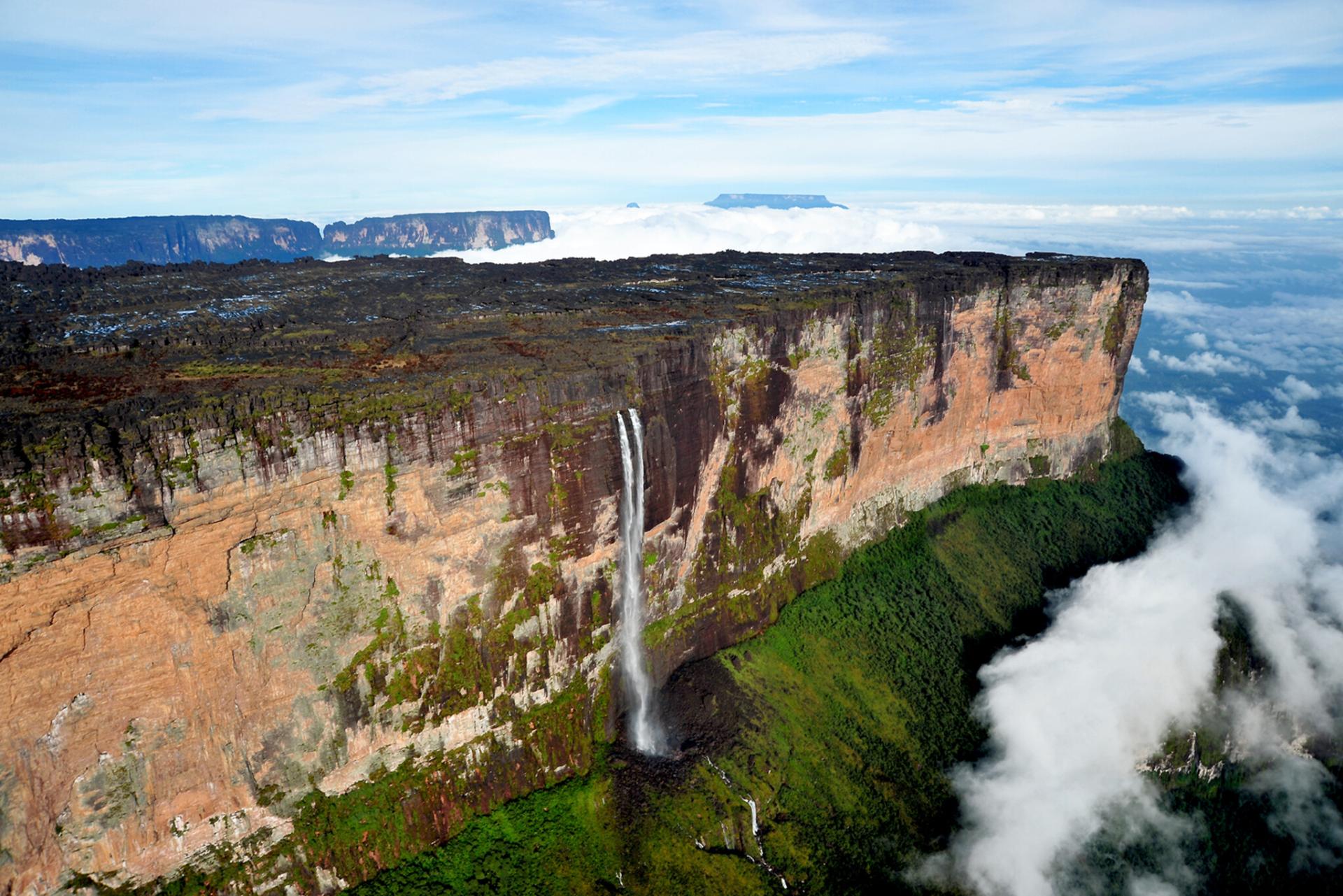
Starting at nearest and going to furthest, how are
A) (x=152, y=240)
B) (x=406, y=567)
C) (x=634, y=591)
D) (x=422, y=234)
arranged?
1. (x=406, y=567)
2. (x=634, y=591)
3. (x=152, y=240)
4. (x=422, y=234)

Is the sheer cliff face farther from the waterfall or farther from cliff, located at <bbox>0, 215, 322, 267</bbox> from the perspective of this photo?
cliff, located at <bbox>0, 215, 322, 267</bbox>

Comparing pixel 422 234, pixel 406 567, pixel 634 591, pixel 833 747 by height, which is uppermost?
pixel 422 234

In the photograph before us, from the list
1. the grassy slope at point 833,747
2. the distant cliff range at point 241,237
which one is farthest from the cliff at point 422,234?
the grassy slope at point 833,747

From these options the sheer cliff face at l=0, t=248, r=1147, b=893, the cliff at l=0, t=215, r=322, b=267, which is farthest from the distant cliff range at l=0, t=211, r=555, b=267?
the sheer cliff face at l=0, t=248, r=1147, b=893

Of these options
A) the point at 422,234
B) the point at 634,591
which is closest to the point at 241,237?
the point at 422,234

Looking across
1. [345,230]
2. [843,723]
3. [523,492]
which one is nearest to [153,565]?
[523,492]

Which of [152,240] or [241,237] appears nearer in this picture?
[152,240]

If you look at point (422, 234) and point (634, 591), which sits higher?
point (422, 234)

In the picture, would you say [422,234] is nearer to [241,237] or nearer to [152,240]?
[241,237]
